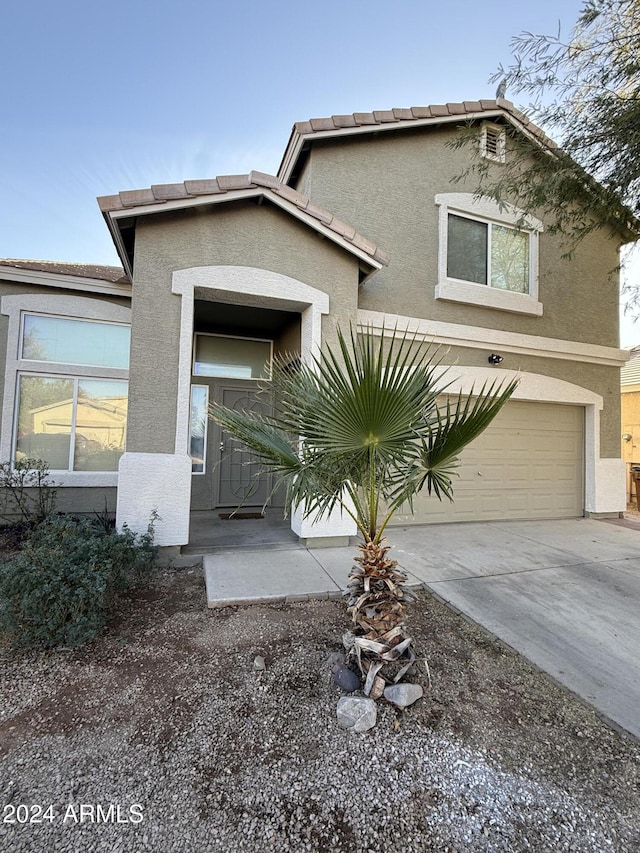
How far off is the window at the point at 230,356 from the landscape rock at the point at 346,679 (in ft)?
19.6

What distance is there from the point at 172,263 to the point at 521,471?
7603mm

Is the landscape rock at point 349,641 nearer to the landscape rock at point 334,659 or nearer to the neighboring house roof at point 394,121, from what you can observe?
the landscape rock at point 334,659

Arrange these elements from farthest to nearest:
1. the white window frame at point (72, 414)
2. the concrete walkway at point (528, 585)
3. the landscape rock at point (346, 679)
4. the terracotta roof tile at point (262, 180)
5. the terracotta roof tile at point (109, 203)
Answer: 1. the white window frame at point (72, 414)
2. the terracotta roof tile at point (262, 180)
3. the terracotta roof tile at point (109, 203)
4. the concrete walkway at point (528, 585)
5. the landscape rock at point (346, 679)

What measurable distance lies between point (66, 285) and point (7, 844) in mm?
7159

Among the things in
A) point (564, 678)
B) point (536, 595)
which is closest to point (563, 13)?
point (536, 595)

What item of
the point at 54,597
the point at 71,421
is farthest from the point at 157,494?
the point at 71,421

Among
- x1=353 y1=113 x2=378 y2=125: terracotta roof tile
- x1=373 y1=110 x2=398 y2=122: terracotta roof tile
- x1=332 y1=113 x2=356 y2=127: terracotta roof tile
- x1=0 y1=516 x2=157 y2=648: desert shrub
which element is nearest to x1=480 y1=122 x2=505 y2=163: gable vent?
x1=373 y1=110 x2=398 y2=122: terracotta roof tile

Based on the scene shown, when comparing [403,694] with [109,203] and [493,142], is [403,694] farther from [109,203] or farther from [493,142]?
[493,142]

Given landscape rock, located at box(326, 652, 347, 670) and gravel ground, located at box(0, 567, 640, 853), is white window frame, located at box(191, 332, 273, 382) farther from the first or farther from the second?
landscape rock, located at box(326, 652, 347, 670)

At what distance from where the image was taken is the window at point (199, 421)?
814 centimetres

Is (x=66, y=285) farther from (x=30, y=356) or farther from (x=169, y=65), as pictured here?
(x=169, y=65)

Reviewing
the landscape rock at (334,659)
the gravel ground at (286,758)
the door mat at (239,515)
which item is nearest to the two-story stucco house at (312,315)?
the door mat at (239,515)

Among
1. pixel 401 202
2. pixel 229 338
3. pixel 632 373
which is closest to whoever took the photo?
pixel 401 202

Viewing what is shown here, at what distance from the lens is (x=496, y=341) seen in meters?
7.80
